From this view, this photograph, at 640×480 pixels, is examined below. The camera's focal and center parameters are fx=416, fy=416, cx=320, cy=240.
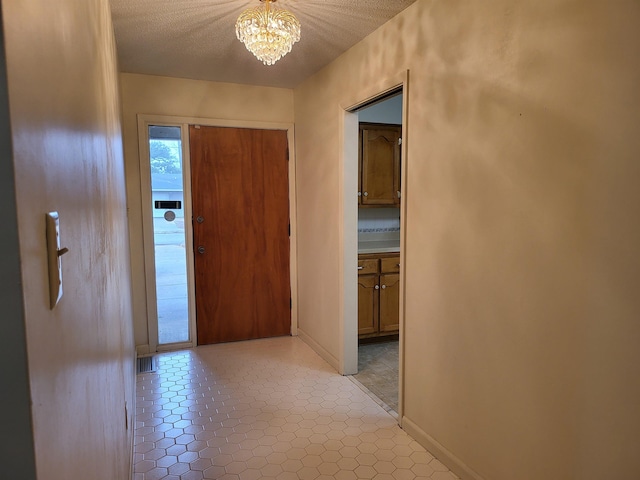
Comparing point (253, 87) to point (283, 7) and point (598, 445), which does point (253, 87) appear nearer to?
point (283, 7)

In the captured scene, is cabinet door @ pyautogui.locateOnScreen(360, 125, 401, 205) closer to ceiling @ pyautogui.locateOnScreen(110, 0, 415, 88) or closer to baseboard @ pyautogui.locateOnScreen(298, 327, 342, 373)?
ceiling @ pyautogui.locateOnScreen(110, 0, 415, 88)

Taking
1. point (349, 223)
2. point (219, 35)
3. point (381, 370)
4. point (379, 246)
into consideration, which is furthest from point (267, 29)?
point (381, 370)

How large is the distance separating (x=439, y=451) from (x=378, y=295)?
5.77 feet

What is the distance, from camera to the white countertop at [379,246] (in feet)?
12.5

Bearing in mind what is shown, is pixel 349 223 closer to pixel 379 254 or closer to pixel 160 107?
pixel 379 254

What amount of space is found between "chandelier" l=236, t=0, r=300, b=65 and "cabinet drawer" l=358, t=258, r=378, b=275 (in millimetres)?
2026

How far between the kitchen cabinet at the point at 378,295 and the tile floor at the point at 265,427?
2.01ft

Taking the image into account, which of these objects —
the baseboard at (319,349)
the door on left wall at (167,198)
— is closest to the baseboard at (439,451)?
the baseboard at (319,349)

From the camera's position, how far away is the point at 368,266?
3.76 m

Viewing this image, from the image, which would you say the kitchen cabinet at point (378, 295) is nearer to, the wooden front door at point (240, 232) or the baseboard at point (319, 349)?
the baseboard at point (319, 349)

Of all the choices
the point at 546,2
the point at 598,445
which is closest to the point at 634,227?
Result: the point at 598,445

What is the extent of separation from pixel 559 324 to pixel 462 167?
32.3 inches

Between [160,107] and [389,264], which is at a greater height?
[160,107]

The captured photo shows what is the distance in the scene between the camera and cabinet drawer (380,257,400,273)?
381 centimetres
